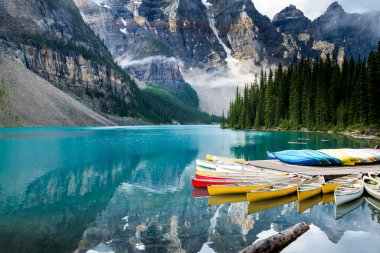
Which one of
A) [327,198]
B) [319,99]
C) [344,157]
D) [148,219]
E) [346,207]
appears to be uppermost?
[319,99]

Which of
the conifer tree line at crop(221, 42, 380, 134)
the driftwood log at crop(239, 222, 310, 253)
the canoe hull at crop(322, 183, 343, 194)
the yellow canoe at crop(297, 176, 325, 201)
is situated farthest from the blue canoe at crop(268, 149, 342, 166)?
the conifer tree line at crop(221, 42, 380, 134)

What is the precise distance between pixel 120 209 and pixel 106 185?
8300 millimetres

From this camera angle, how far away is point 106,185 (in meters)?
28.5

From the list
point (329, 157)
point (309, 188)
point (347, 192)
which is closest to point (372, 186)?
point (347, 192)

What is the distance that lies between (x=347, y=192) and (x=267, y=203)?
5.01 metres

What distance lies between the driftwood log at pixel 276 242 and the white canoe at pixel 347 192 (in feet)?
26.0

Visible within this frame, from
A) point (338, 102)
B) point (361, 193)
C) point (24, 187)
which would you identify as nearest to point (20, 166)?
point (24, 187)

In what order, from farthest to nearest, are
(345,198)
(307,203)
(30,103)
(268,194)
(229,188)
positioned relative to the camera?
(30,103)
(229,188)
(268,194)
(307,203)
(345,198)

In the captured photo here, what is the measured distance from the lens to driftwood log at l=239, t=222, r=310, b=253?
35.3 feet

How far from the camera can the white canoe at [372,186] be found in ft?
72.6

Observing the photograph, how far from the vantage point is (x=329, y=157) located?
31453 mm

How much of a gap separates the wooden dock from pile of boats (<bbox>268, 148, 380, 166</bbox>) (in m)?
0.49

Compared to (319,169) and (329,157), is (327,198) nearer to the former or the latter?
(319,169)

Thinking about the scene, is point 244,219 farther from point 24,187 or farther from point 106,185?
point 24,187
